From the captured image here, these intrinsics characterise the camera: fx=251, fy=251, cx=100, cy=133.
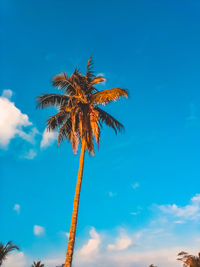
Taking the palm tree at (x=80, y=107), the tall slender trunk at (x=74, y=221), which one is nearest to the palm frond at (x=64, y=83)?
the palm tree at (x=80, y=107)

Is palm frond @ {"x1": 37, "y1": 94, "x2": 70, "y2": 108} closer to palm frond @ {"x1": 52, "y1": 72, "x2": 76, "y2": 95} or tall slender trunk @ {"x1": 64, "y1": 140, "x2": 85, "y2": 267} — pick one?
palm frond @ {"x1": 52, "y1": 72, "x2": 76, "y2": 95}

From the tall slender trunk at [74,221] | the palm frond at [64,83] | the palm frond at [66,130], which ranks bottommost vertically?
the tall slender trunk at [74,221]

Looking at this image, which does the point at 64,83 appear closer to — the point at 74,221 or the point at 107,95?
the point at 107,95

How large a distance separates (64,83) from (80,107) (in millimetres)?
2444

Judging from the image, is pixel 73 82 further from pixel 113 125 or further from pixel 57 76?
pixel 113 125

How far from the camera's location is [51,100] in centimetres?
1719

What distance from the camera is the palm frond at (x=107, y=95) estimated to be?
15742 millimetres

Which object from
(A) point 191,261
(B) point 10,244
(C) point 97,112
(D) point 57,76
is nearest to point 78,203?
(C) point 97,112

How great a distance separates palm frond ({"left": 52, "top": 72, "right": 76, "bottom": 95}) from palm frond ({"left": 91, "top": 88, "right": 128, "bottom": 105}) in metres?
1.79

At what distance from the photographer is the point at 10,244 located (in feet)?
118

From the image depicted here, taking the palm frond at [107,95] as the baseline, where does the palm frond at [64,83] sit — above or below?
above

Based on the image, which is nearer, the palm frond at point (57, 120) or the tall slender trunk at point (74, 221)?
the tall slender trunk at point (74, 221)

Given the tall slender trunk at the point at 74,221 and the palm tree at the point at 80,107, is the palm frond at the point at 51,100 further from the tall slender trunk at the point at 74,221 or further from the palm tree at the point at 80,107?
the tall slender trunk at the point at 74,221

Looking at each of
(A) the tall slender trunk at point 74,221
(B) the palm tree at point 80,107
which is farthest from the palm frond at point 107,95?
(A) the tall slender trunk at point 74,221
